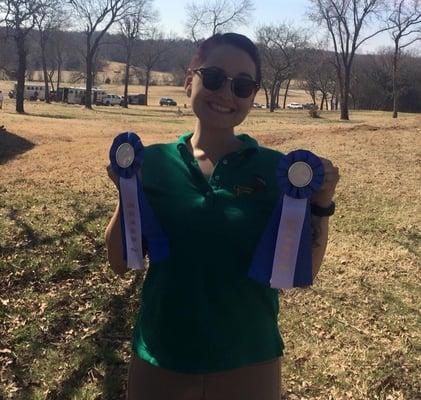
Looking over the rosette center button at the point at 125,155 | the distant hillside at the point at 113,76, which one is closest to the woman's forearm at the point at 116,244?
the rosette center button at the point at 125,155

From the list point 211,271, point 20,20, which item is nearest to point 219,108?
point 211,271

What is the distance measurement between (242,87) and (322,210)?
0.48m

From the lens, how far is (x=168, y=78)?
4136 inches

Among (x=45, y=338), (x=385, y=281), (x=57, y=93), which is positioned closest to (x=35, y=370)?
(x=45, y=338)

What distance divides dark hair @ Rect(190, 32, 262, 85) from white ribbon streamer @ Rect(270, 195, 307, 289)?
461 mm

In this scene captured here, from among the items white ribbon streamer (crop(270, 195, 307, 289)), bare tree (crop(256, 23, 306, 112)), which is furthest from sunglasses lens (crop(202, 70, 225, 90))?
bare tree (crop(256, 23, 306, 112))

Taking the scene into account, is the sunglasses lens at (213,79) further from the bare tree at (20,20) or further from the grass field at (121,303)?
the bare tree at (20,20)

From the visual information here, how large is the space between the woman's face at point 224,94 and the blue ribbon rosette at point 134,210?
0.25m

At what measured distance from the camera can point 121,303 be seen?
4.50 metres

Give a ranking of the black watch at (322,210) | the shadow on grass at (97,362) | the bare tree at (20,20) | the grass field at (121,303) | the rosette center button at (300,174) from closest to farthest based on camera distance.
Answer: the rosette center button at (300,174)
the black watch at (322,210)
the shadow on grass at (97,362)
the grass field at (121,303)
the bare tree at (20,20)

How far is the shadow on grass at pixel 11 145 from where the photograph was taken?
11372mm

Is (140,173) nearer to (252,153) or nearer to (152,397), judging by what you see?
(252,153)

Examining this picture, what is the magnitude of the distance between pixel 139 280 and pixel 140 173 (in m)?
3.31

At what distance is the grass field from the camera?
356 cm
